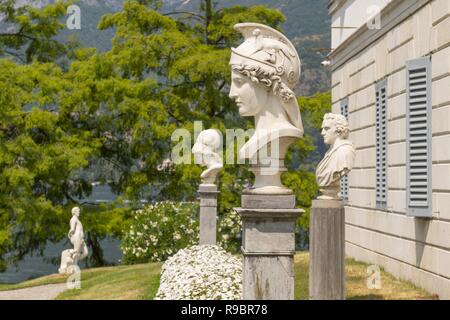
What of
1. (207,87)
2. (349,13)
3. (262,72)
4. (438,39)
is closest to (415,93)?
(438,39)

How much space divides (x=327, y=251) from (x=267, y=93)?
252cm

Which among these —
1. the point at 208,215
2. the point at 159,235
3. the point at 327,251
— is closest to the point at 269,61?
the point at 327,251

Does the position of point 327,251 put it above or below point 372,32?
below

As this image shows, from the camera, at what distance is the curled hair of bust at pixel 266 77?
27.5 ft

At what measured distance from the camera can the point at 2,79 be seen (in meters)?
26.3

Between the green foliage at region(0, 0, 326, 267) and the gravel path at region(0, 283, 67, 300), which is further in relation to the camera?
the green foliage at region(0, 0, 326, 267)

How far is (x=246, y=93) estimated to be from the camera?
849 centimetres

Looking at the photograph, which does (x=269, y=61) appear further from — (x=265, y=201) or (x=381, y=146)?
(x=381, y=146)

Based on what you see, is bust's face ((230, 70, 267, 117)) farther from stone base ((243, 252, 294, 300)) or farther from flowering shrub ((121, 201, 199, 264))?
flowering shrub ((121, 201, 199, 264))

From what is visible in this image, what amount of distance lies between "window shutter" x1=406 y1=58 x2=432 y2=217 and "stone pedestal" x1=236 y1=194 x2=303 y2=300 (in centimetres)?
495

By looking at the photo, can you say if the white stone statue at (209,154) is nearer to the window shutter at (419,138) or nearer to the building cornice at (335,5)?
the building cornice at (335,5)

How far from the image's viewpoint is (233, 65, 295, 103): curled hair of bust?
27.5 ft

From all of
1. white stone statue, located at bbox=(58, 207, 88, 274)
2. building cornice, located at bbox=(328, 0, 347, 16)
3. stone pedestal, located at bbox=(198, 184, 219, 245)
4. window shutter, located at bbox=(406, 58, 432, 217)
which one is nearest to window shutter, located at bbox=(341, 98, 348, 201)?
building cornice, located at bbox=(328, 0, 347, 16)

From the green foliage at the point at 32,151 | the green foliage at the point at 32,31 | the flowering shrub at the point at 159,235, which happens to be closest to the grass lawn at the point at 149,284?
the flowering shrub at the point at 159,235
